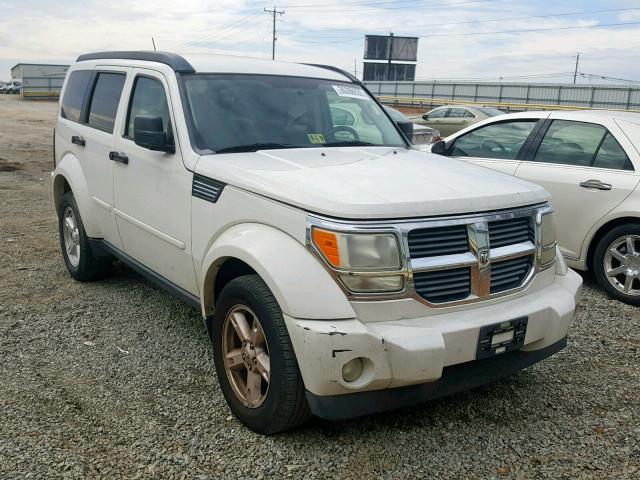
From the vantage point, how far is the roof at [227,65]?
4164mm

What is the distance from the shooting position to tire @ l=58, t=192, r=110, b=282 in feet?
17.7

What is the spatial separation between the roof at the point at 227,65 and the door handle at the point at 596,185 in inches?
92.8

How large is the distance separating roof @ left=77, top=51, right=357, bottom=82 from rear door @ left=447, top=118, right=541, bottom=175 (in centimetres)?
215

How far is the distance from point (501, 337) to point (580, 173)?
130 inches

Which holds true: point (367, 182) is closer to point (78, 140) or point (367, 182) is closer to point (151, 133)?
point (151, 133)

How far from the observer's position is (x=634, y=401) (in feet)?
Answer: 12.2

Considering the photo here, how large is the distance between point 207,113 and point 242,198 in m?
0.94

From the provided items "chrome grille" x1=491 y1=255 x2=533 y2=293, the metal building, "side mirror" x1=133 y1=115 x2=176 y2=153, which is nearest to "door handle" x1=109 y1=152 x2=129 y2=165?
"side mirror" x1=133 y1=115 x2=176 y2=153

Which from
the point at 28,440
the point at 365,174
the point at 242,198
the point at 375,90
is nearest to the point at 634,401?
the point at 365,174

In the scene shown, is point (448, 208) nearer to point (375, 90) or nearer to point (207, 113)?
point (207, 113)

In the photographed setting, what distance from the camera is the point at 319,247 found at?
2.80 meters

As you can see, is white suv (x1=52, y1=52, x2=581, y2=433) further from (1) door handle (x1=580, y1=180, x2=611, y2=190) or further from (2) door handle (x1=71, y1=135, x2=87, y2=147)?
(1) door handle (x1=580, y1=180, x2=611, y2=190)

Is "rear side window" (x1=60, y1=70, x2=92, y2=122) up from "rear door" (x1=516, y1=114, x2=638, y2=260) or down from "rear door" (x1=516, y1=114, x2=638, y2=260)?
up

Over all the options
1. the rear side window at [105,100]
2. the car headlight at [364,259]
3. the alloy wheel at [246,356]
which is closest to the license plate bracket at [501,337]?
the car headlight at [364,259]
